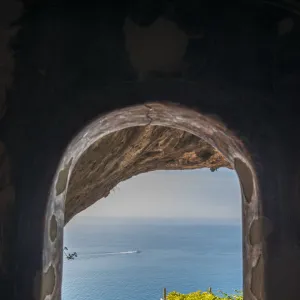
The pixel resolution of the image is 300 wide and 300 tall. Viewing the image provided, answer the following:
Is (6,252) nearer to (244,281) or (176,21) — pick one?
(244,281)

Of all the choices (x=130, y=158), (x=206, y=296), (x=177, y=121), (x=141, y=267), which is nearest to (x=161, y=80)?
(x=177, y=121)

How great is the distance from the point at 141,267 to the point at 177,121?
30857mm

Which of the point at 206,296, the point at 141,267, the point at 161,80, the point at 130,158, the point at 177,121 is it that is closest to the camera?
the point at 161,80

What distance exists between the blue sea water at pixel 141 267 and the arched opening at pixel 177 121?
6.89m

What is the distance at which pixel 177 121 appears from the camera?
59.0 inches

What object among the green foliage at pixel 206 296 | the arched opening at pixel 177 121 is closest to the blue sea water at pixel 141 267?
the green foliage at pixel 206 296

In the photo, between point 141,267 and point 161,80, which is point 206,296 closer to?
point 161,80

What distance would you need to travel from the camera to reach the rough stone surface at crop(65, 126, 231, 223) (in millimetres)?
2938

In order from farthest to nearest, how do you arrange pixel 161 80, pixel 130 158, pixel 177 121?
pixel 130 158
pixel 177 121
pixel 161 80

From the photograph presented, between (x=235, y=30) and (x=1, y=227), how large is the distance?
38.8 inches

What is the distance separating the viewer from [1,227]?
117 cm

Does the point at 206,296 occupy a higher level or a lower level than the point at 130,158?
lower

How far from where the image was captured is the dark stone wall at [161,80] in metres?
1.20

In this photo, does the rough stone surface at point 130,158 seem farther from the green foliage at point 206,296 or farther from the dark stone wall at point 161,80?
the green foliage at point 206,296
